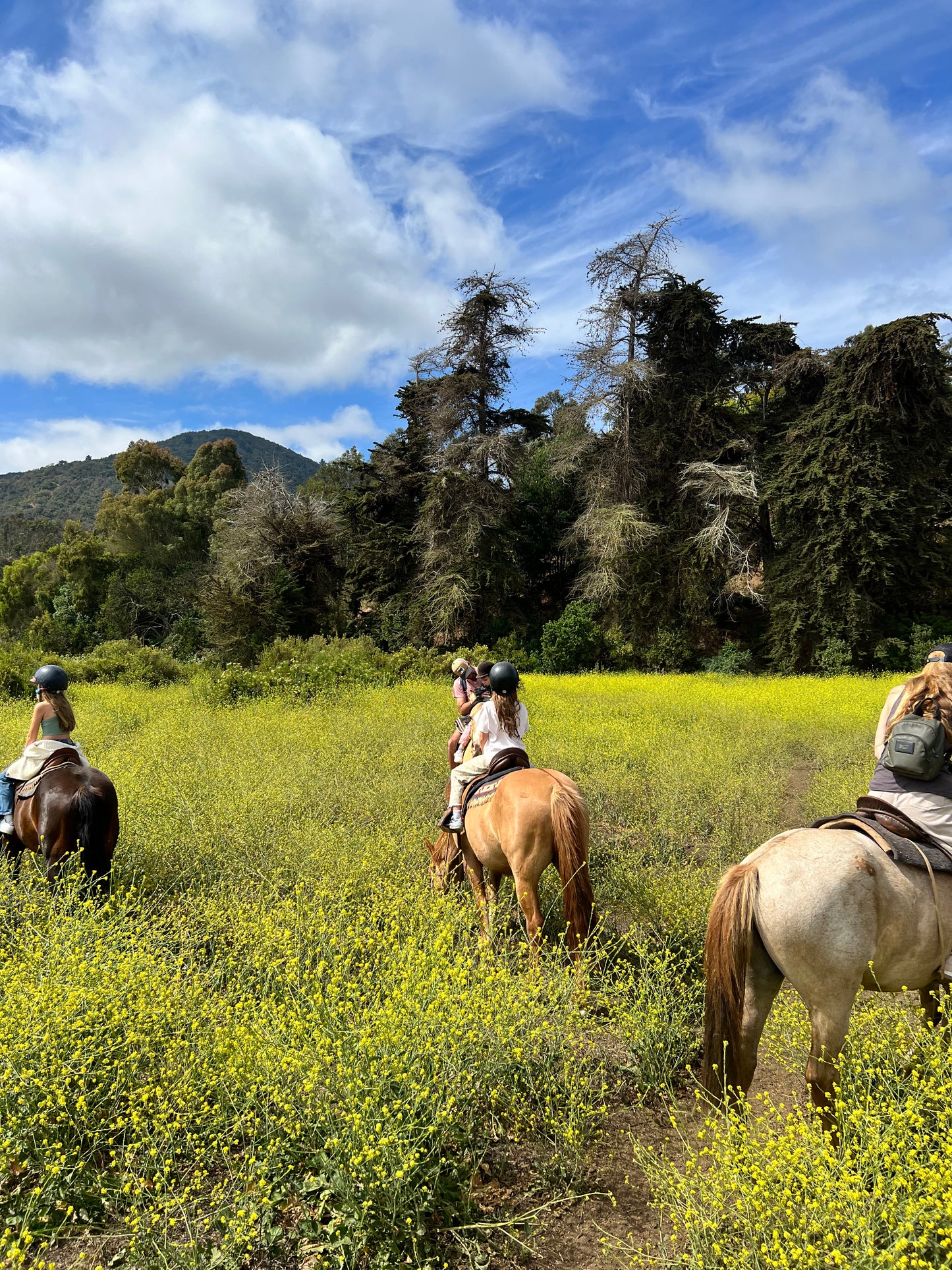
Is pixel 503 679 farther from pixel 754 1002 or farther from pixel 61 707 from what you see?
pixel 61 707

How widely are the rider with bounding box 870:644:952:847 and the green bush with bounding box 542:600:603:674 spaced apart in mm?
19119

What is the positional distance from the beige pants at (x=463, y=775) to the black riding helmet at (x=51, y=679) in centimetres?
305

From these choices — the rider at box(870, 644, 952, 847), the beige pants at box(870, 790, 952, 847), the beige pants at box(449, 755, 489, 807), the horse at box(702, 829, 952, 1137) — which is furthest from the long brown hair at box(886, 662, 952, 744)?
the beige pants at box(449, 755, 489, 807)

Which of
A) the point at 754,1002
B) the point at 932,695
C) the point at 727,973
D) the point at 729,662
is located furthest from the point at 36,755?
the point at 729,662

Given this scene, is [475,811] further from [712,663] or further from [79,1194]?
[712,663]

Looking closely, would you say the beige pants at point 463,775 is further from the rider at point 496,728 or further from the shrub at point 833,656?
the shrub at point 833,656

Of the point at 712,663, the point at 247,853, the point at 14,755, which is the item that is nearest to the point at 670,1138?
the point at 247,853

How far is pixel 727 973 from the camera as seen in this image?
2818 mm

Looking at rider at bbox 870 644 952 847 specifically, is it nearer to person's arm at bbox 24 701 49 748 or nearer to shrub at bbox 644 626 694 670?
person's arm at bbox 24 701 49 748

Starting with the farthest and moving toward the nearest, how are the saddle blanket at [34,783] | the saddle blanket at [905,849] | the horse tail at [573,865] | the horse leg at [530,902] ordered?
the saddle blanket at [34,783] < the horse leg at [530,902] < the horse tail at [573,865] < the saddle blanket at [905,849]

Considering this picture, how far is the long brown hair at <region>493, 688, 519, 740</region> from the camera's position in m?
4.73

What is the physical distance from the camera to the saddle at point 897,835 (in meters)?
2.90

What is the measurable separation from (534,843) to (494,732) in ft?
3.24

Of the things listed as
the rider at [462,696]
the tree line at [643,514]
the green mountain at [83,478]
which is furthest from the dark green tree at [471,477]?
the green mountain at [83,478]
